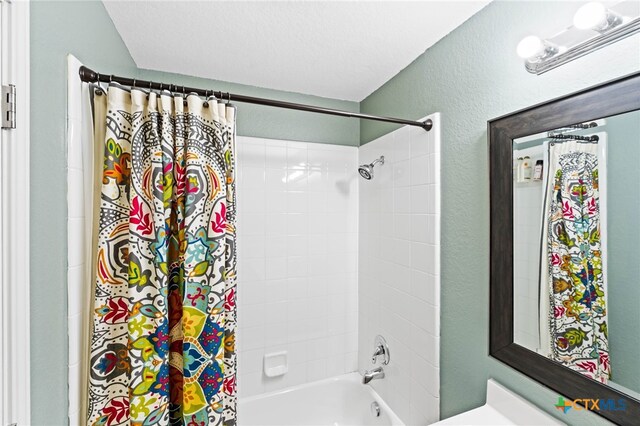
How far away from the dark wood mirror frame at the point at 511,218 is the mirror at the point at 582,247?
22mm

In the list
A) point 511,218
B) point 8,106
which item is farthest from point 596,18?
point 8,106

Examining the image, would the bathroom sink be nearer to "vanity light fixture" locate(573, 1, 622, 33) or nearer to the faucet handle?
the faucet handle

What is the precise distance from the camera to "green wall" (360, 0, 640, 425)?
0.98 meters

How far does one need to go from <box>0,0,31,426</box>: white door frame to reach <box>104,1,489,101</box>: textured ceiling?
2.29 ft

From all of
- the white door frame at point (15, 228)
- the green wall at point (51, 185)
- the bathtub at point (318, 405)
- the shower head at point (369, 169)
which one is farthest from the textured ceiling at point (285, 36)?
the bathtub at point (318, 405)

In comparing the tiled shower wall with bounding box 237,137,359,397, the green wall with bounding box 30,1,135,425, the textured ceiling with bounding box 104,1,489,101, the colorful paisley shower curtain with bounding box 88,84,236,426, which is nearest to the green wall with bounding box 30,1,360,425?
the green wall with bounding box 30,1,135,425

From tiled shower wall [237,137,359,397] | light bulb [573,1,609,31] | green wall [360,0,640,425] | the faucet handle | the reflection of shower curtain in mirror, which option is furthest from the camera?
tiled shower wall [237,137,359,397]

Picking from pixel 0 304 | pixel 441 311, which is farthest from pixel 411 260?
pixel 0 304

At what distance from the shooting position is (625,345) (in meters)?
0.81

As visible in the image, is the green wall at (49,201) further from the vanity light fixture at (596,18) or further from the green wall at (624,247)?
the green wall at (624,247)

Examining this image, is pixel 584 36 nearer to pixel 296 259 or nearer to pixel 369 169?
pixel 369 169

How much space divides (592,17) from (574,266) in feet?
2.30

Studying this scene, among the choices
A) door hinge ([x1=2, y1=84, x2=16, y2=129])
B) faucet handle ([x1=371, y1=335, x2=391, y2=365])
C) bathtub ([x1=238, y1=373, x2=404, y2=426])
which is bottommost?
bathtub ([x1=238, y1=373, x2=404, y2=426])

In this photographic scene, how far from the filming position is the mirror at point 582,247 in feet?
2.62
